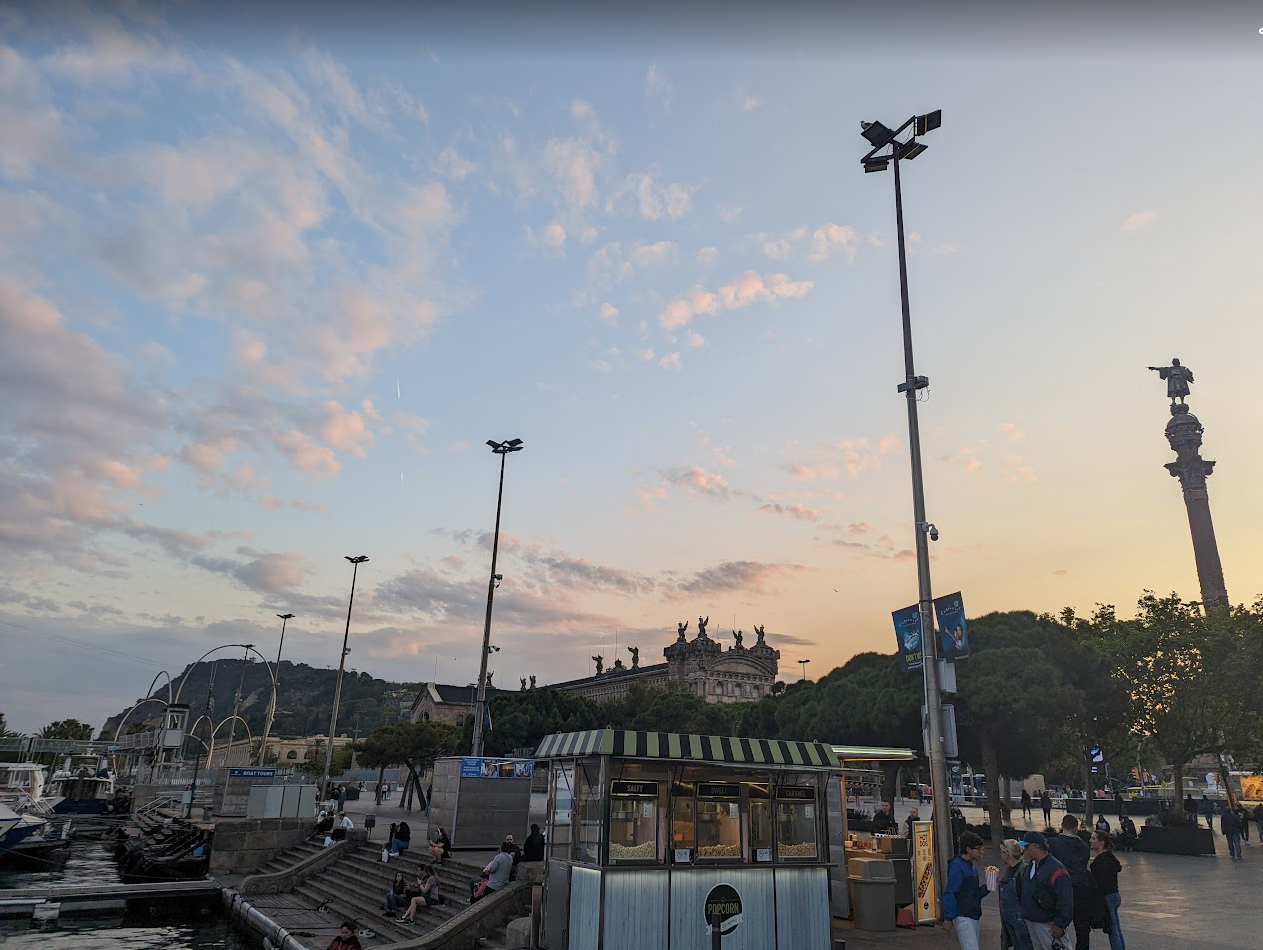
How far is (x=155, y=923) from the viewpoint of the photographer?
2411 centimetres

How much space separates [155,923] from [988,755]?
3493 cm

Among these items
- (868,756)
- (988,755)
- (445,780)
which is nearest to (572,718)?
(988,755)

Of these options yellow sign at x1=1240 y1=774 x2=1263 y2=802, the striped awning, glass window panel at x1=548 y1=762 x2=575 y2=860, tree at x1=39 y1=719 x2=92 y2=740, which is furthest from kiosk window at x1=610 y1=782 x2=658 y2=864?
tree at x1=39 y1=719 x2=92 y2=740

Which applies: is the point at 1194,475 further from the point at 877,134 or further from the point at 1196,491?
the point at 877,134

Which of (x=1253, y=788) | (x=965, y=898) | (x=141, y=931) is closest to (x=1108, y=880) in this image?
(x=965, y=898)

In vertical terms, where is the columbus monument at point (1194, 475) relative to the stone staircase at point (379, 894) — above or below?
above

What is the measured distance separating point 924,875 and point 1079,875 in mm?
5650

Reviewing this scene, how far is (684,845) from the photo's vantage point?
1317cm

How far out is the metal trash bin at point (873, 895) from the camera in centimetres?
1614

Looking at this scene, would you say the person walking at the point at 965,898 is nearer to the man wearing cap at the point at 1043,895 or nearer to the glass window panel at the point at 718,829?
the man wearing cap at the point at 1043,895

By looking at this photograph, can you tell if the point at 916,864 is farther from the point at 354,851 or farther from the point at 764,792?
the point at 354,851

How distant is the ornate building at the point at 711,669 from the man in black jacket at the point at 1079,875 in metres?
135

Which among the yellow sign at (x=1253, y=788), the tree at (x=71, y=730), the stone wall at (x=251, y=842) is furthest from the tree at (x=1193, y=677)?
the tree at (x=71, y=730)

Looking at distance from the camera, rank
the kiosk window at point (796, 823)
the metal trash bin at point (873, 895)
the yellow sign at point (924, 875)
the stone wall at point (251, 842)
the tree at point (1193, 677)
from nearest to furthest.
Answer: the kiosk window at point (796, 823), the metal trash bin at point (873, 895), the yellow sign at point (924, 875), the stone wall at point (251, 842), the tree at point (1193, 677)
